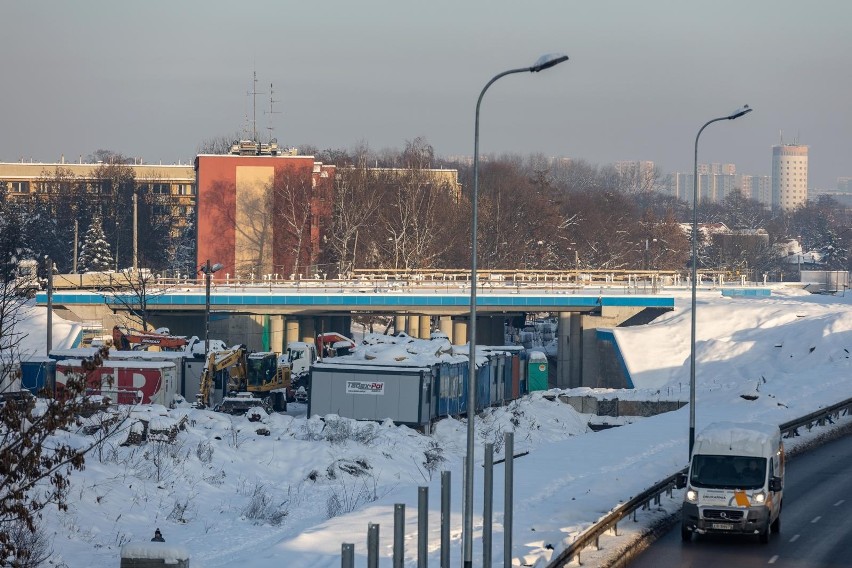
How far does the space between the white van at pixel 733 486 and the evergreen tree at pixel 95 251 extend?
265ft

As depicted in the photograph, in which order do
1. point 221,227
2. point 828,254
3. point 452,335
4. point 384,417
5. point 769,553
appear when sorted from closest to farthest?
point 769,553 < point 384,417 < point 452,335 < point 221,227 < point 828,254

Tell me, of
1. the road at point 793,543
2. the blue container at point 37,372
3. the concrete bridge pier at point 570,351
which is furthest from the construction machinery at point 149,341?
the road at point 793,543

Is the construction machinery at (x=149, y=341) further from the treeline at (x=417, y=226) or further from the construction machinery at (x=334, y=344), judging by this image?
the treeline at (x=417, y=226)

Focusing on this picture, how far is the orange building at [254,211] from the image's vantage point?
8475cm

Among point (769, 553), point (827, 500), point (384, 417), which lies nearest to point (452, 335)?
point (384, 417)

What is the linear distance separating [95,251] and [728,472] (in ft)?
273

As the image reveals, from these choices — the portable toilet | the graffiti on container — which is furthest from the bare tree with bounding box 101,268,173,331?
the graffiti on container

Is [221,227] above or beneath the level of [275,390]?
above

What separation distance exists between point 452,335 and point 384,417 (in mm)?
39562

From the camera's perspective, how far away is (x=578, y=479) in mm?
27672

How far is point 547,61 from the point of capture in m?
17.1

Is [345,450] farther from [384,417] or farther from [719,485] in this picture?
[719,485]

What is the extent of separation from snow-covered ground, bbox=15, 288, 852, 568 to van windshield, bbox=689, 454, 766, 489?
5.28ft

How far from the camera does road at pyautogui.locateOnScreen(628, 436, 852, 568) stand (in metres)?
20.3
